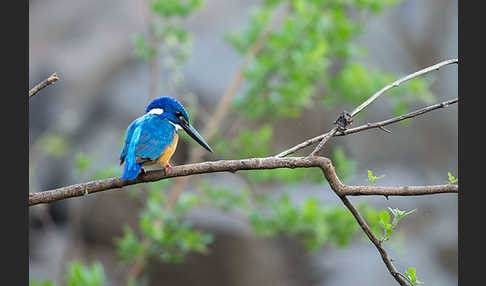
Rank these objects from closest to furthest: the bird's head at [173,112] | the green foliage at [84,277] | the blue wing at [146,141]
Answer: the blue wing at [146,141] → the bird's head at [173,112] → the green foliage at [84,277]

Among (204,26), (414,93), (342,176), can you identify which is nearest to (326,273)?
(342,176)

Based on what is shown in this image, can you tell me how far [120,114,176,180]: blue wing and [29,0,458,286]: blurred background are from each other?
1.97 meters

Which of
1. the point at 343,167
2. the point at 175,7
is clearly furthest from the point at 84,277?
the point at 175,7

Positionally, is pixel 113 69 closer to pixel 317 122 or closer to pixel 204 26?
pixel 204 26

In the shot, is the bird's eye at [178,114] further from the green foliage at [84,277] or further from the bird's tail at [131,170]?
the green foliage at [84,277]

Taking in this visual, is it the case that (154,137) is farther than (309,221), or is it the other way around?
(309,221)

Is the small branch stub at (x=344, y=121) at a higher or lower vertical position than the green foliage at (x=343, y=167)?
higher

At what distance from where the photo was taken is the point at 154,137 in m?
1.85

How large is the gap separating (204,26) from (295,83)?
8.21 feet

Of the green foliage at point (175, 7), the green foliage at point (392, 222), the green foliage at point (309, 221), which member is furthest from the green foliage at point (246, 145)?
the green foliage at point (392, 222)

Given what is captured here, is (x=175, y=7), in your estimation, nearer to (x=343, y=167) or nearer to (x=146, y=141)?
(x=343, y=167)

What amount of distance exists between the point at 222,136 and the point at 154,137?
85.4 inches

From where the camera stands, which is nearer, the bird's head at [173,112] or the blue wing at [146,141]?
the blue wing at [146,141]

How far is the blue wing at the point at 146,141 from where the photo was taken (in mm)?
1733
